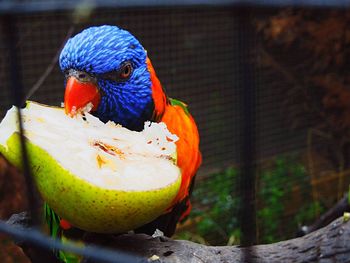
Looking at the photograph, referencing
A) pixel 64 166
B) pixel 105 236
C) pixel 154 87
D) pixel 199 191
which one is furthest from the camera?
pixel 199 191

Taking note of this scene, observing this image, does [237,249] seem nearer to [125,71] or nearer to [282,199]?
[125,71]

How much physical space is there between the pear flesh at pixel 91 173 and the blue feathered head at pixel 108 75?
11 cm

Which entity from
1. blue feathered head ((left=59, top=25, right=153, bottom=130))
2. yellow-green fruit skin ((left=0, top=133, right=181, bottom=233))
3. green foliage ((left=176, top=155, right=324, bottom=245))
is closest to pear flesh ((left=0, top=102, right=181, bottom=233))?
yellow-green fruit skin ((left=0, top=133, right=181, bottom=233))

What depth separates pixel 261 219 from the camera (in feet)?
6.45

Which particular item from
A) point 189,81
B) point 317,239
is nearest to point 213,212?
point 189,81

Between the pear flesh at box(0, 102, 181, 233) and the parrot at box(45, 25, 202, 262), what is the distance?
4.3 inches

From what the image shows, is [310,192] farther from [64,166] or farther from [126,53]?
[64,166]

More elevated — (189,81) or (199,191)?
(189,81)

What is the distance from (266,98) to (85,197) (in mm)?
1658

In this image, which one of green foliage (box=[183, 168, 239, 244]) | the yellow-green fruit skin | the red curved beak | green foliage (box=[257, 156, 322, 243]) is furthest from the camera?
green foliage (box=[257, 156, 322, 243])

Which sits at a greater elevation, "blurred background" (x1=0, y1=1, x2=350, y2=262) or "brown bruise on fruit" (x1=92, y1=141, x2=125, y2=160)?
"brown bruise on fruit" (x1=92, y1=141, x2=125, y2=160)

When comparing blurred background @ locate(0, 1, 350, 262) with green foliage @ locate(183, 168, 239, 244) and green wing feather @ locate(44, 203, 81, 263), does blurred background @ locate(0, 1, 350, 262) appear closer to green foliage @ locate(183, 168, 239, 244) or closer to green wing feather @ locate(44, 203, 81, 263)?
green foliage @ locate(183, 168, 239, 244)

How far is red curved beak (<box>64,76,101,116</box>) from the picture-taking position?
2.78ft

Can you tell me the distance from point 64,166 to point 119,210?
0.09 m
